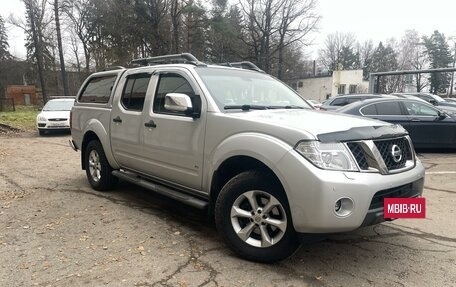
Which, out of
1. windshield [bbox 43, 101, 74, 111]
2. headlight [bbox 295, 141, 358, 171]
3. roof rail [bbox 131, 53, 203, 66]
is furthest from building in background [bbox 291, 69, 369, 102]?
headlight [bbox 295, 141, 358, 171]

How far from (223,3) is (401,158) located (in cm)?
4032

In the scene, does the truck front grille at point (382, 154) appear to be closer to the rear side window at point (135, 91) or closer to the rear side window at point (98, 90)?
the rear side window at point (135, 91)

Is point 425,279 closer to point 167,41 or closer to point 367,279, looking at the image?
point 367,279

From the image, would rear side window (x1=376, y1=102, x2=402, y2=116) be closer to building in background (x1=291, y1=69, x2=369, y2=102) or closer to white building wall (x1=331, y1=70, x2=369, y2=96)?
building in background (x1=291, y1=69, x2=369, y2=102)

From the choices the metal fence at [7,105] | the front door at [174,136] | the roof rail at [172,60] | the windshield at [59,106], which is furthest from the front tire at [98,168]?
the metal fence at [7,105]

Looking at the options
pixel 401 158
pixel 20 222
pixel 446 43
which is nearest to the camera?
pixel 401 158

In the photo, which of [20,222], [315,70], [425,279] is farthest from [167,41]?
[315,70]

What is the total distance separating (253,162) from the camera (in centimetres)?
367

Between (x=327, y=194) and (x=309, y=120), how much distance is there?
0.89m

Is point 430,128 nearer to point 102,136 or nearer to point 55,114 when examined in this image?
point 102,136

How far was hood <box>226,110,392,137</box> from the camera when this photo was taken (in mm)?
3334

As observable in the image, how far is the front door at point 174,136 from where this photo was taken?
13.6 ft

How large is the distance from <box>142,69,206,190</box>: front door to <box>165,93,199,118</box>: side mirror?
10 centimetres

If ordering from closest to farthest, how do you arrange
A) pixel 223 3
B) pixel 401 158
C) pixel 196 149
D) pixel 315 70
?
pixel 401 158 < pixel 196 149 < pixel 223 3 < pixel 315 70
